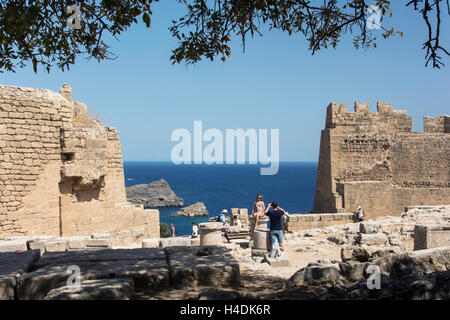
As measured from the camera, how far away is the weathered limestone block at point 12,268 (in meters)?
4.15

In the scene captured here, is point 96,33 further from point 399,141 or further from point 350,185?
point 399,141

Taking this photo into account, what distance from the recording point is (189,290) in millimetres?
4582

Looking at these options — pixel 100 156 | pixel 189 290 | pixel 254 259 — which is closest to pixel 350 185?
pixel 254 259

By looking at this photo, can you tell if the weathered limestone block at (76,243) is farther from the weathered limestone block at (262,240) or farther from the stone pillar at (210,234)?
the weathered limestone block at (262,240)

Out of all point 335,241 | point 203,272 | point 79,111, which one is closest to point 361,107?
point 335,241

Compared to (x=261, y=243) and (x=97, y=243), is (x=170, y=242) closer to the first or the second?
(x=97, y=243)

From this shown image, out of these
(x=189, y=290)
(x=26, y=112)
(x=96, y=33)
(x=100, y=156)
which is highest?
(x=96, y=33)

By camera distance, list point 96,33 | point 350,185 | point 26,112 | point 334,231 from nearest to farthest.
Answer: point 96,33 < point 26,112 < point 334,231 < point 350,185

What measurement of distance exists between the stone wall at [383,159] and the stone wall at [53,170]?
11.2m

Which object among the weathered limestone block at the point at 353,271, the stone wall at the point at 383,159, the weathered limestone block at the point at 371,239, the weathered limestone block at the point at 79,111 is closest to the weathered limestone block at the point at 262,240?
the weathered limestone block at the point at 371,239

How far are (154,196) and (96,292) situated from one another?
8033 centimetres

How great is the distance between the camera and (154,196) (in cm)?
8256
